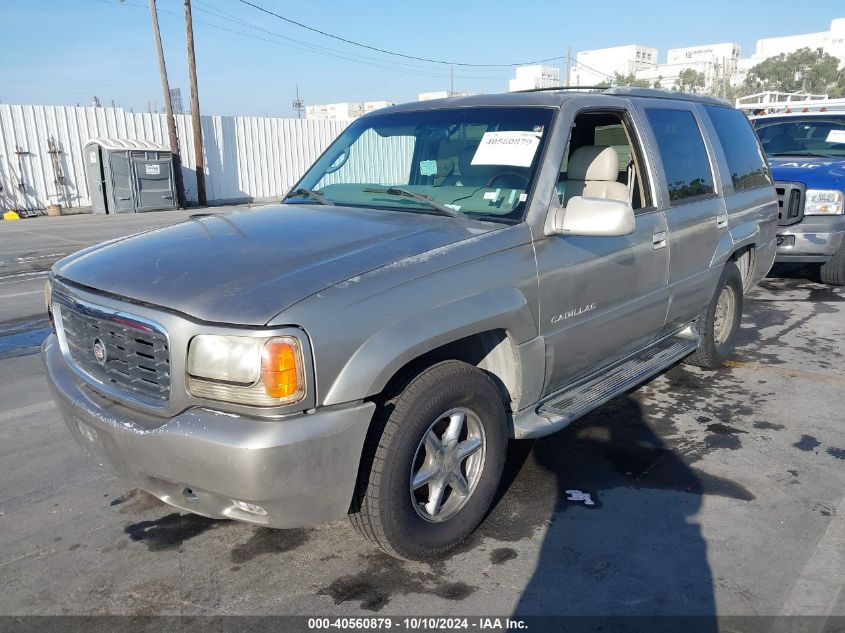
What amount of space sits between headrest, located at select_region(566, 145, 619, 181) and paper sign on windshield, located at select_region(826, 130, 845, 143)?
250 inches

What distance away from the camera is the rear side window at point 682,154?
4156mm

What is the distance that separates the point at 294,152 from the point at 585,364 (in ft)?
80.7

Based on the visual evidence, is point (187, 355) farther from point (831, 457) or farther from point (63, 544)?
point (831, 457)

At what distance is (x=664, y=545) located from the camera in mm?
2926

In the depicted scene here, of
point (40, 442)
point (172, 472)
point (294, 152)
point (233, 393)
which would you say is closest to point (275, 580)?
point (172, 472)

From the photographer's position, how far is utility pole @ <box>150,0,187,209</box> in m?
21.4

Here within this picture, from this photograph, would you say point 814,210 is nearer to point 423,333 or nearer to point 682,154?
point 682,154

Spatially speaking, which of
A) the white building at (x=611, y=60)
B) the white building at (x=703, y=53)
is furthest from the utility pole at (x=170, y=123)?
the white building at (x=703, y=53)

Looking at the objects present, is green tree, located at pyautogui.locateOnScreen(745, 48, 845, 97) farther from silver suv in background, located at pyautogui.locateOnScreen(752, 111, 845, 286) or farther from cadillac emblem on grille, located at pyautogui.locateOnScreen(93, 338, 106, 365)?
cadillac emblem on grille, located at pyautogui.locateOnScreen(93, 338, 106, 365)

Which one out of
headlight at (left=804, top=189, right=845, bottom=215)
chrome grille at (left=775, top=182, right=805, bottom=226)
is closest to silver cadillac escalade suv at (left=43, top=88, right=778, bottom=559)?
chrome grille at (left=775, top=182, right=805, bottom=226)

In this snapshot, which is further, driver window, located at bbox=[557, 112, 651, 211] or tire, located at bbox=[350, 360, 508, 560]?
driver window, located at bbox=[557, 112, 651, 211]

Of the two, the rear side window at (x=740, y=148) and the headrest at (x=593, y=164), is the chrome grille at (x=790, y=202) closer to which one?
the rear side window at (x=740, y=148)

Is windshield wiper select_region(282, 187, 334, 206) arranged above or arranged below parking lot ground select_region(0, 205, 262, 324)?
above

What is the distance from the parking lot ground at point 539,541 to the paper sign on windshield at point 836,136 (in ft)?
19.0
